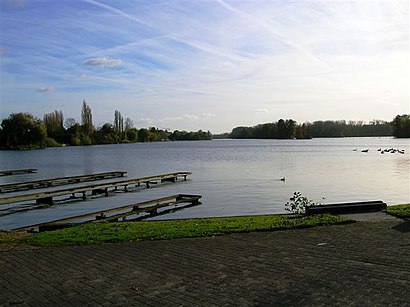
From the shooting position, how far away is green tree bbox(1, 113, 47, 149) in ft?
331

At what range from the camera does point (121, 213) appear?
18609 millimetres

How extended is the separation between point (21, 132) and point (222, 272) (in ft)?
349

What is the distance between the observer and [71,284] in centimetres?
632

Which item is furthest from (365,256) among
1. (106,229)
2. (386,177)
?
(386,177)

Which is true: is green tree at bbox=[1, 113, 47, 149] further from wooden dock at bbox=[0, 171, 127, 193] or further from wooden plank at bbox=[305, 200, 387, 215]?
wooden plank at bbox=[305, 200, 387, 215]

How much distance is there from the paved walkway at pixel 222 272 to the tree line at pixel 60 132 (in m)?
101

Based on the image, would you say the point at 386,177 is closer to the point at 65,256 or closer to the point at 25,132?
the point at 65,256

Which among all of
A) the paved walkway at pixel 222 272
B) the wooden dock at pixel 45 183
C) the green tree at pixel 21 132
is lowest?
the wooden dock at pixel 45 183

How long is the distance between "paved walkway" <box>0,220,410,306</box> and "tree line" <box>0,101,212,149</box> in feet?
333

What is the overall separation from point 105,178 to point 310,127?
17163 cm

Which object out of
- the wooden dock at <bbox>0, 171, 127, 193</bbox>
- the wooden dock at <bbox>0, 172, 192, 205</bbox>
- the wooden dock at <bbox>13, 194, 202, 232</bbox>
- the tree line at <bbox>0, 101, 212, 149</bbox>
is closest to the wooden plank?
the wooden dock at <bbox>13, 194, 202, 232</bbox>

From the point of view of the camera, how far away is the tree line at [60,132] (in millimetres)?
102188

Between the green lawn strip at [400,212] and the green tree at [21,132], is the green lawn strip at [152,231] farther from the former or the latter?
the green tree at [21,132]

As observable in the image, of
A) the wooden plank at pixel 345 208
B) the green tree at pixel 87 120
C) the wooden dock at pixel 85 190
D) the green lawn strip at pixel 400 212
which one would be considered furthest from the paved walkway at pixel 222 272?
the green tree at pixel 87 120
